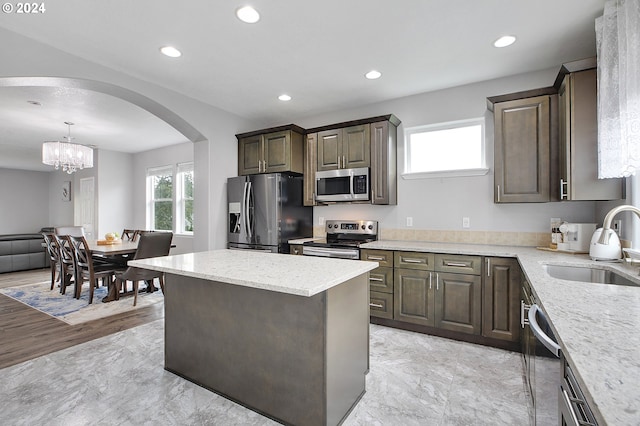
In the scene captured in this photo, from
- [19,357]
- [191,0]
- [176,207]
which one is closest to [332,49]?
[191,0]

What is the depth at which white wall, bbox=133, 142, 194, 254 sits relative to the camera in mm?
6383

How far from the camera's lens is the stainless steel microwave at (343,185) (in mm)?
3715

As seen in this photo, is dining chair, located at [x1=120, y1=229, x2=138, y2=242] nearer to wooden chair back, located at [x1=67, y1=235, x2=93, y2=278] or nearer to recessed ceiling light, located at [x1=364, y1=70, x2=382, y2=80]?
wooden chair back, located at [x1=67, y1=235, x2=93, y2=278]

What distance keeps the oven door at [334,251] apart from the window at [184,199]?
3.72 meters

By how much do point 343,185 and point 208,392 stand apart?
2.58 m

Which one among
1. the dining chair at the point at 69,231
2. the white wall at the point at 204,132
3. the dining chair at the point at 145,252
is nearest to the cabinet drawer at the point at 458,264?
the white wall at the point at 204,132

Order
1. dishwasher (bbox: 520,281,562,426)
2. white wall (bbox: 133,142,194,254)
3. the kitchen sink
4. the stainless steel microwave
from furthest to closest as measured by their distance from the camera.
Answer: white wall (bbox: 133,142,194,254)
the stainless steel microwave
the kitchen sink
dishwasher (bbox: 520,281,562,426)

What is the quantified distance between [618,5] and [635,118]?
2.75 ft

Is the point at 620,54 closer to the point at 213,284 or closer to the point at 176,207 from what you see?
the point at 213,284

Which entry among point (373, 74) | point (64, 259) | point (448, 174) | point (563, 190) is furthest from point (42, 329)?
point (563, 190)

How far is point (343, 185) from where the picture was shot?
12.7 feet

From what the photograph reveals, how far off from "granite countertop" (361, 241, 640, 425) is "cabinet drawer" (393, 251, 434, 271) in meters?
1.23

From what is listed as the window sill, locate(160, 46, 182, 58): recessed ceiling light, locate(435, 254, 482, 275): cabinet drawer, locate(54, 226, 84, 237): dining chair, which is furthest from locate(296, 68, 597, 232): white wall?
locate(54, 226, 84, 237): dining chair

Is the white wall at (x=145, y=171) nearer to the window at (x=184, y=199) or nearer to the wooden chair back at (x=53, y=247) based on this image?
the window at (x=184, y=199)
